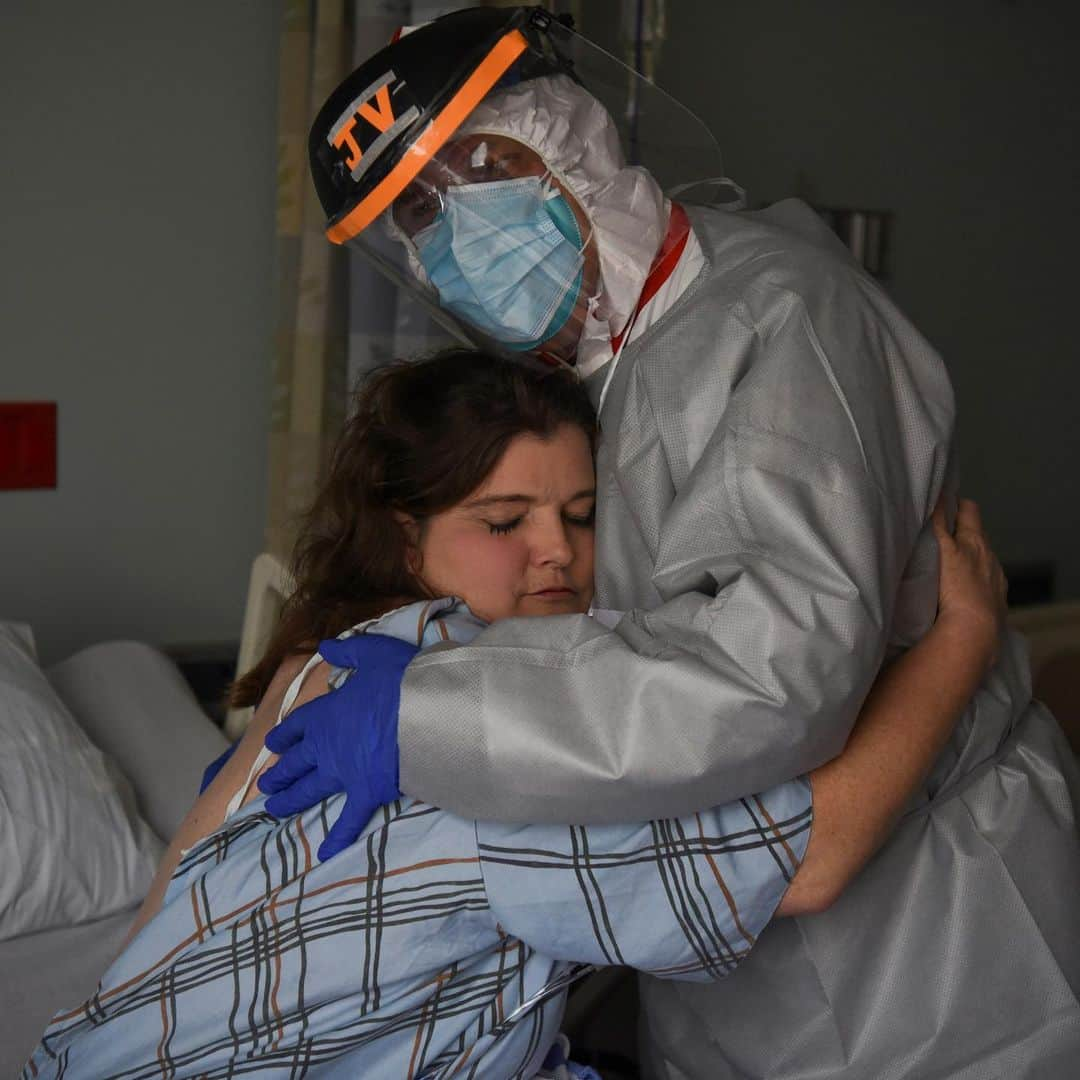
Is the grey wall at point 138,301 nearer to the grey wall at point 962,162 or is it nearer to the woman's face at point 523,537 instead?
the grey wall at point 962,162

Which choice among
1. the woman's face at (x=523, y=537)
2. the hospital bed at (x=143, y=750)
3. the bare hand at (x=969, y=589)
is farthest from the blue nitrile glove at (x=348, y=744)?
the hospital bed at (x=143, y=750)

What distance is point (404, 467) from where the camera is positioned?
1.54m

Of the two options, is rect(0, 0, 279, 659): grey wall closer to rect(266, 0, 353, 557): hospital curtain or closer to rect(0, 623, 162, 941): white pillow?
→ rect(266, 0, 353, 557): hospital curtain

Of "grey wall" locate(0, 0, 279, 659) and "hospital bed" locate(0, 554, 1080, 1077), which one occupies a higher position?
"grey wall" locate(0, 0, 279, 659)

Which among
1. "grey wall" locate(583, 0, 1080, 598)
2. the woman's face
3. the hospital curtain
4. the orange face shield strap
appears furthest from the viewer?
"grey wall" locate(583, 0, 1080, 598)

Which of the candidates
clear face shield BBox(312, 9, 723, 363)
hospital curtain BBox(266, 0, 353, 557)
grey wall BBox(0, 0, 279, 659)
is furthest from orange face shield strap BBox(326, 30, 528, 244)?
grey wall BBox(0, 0, 279, 659)

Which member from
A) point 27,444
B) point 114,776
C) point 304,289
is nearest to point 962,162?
point 304,289

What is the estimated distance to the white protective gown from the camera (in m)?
1.00

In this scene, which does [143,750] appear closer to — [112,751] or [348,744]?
[112,751]

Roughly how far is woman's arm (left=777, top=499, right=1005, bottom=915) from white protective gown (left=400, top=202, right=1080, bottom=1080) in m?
0.04

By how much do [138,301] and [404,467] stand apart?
4.04 ft

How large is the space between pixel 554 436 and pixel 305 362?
103cm

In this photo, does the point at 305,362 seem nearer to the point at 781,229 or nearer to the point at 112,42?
the point at 112,42

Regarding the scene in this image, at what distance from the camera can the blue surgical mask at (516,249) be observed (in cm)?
131
